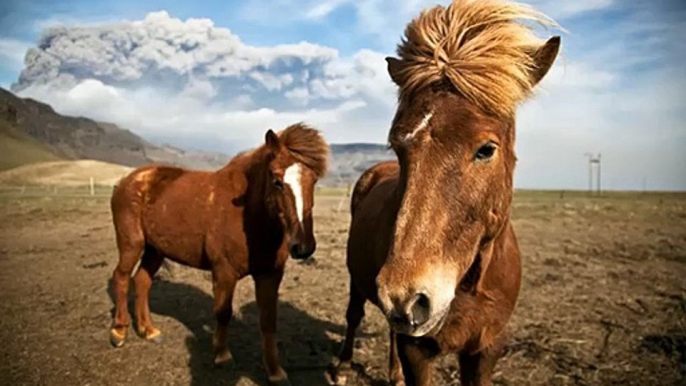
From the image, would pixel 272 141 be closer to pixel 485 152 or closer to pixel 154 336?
pixel 154 336

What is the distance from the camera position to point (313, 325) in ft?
19.5

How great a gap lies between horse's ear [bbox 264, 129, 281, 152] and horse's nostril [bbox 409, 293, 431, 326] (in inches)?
137

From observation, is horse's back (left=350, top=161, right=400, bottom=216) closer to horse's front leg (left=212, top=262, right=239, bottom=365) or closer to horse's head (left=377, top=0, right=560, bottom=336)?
horse's front leg (left=212, top=262, right=239, bottom=365)

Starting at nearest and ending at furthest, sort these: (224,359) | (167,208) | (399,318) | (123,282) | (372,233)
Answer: (399,318)
(372,233)
(224,359)
(167,208)
(123,282)

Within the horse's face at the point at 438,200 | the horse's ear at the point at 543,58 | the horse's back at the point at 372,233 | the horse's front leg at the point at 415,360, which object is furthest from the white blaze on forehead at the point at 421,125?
the horse's front leg at the point at 415,360

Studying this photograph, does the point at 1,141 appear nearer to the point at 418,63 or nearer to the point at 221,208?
the point at 221,208

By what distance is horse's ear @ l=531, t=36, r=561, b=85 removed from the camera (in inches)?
75.7

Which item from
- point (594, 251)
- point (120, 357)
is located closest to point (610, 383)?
point (120, 357)

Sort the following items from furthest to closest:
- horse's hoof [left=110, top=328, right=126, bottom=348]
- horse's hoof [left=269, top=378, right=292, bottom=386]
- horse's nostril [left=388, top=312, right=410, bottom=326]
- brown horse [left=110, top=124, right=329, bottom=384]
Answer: horse's hoof [left=110, top=328, right=126, bottom=348], brown horse [left=110, top=124, right=329, bottom=384], horse's hoof [left=269, top=378, right=292, bottom=386], horse's nostril [left=388, top=312, right=410, bottom=326]

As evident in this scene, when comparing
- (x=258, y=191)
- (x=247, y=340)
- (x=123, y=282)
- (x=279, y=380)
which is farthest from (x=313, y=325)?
(x=123, y=282)

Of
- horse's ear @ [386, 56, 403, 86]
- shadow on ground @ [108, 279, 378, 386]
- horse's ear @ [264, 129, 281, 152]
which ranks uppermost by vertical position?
horse's ear @ [386, 56, 403, 86]

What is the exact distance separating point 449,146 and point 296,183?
2955mm

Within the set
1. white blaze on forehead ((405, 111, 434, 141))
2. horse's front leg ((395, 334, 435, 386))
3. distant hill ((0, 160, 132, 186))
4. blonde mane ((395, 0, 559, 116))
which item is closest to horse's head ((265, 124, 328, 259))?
horse's front leg ((395, 334, 435, 386))

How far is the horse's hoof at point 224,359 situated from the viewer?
4750 mm
